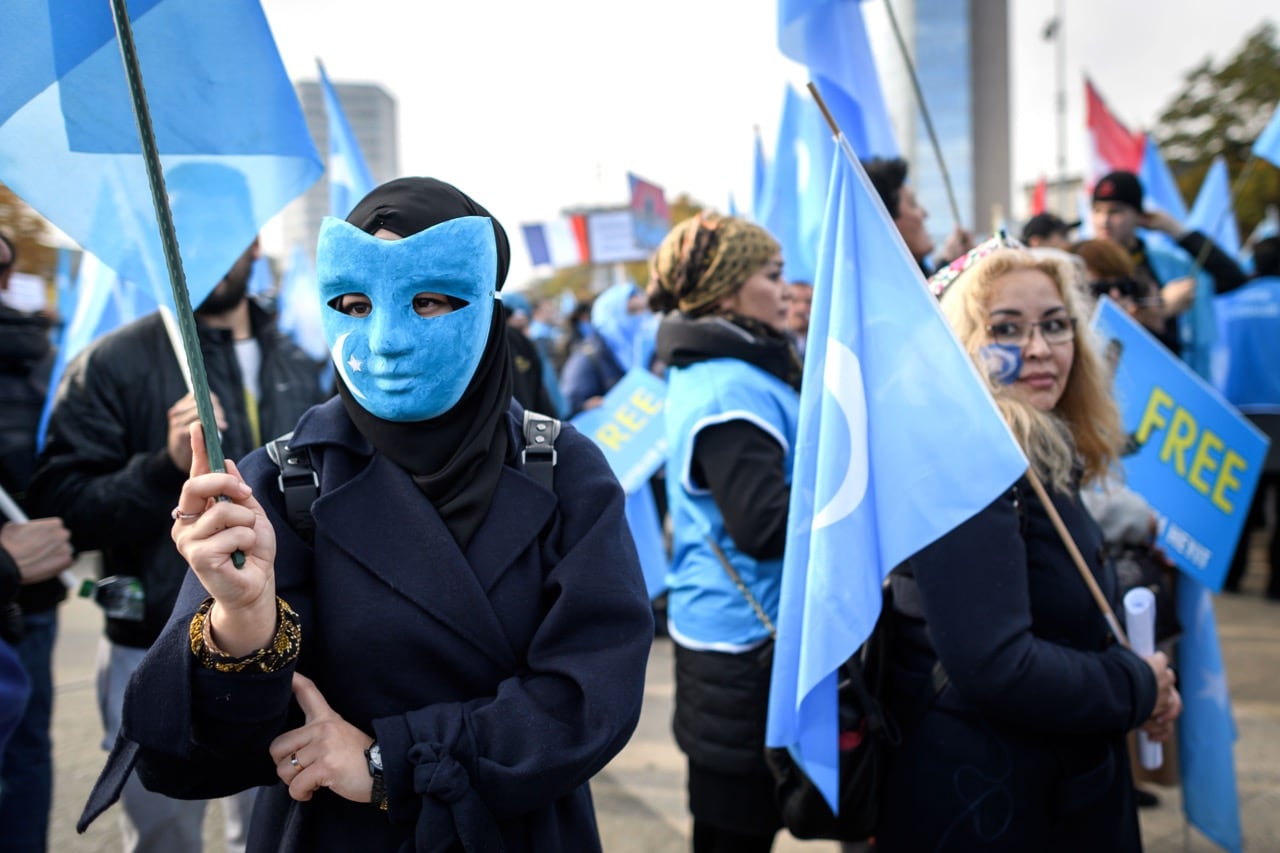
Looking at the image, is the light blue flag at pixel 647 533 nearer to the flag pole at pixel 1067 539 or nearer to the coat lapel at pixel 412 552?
the flag pole at pixel 1067 539

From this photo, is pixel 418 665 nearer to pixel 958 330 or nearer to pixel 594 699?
pixel 594 699

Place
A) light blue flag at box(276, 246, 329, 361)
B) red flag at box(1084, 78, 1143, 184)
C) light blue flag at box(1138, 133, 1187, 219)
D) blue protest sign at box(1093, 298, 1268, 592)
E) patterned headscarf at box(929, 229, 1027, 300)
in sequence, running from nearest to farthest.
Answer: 1. patterned headscarf at box(929, 229, 1027, 300)
2. blue protest sign at box(1093, 298, 1268, 592)
3. light blue flag at box(276, 246, 329, 361)
4. light blue flag at box(1138, 133, 1187, 219)
5. red flag at box(1084, 78, 1143, 184)

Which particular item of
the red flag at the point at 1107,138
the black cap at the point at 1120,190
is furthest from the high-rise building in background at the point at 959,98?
the black cap at the point at 1120,190

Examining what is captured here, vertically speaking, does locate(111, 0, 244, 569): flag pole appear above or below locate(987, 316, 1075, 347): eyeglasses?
above

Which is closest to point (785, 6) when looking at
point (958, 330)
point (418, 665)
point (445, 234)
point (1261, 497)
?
point (958, 330)

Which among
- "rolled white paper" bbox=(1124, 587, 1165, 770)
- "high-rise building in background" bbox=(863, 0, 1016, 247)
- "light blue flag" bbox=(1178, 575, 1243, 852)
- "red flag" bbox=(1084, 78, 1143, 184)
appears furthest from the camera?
"high-rise building in background" bbox=(863, 0, 1016, 247)

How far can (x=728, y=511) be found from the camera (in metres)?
2.52

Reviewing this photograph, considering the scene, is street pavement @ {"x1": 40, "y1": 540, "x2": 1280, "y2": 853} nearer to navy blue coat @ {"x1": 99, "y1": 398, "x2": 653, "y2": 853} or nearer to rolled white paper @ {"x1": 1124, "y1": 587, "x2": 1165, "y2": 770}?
rolled white paper @ {"x1": 1124, "y1": 587, "x2": 1165, "y2": 770}

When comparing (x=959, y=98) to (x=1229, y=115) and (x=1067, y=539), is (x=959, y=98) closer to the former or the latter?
(x=1229, y=115)

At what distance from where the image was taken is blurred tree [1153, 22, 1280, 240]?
20906mm

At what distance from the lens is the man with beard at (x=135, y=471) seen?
8.59ft

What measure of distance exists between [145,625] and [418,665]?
1.55 meters

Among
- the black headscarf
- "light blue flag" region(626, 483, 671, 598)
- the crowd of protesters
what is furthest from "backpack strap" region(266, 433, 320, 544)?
"light blue flag" region(626, 483, 671, 598)

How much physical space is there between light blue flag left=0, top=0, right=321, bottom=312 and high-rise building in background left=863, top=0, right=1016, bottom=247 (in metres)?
33.7
